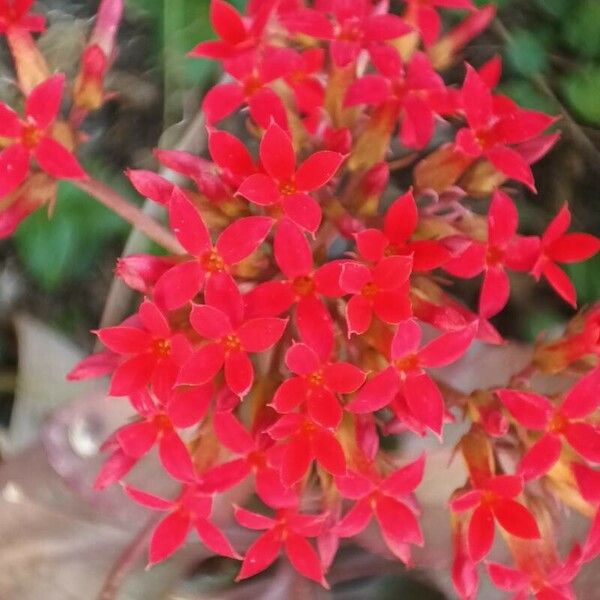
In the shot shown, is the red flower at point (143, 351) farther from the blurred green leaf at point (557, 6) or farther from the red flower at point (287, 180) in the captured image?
the blurred green leaf at point (557, 6)

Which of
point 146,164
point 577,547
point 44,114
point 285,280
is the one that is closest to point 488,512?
point 577,547

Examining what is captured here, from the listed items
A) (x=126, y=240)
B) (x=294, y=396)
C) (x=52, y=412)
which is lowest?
(x=52, y=412)

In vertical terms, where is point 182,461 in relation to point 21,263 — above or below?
above

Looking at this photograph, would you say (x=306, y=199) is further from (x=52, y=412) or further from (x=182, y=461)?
(x=52, y=412)

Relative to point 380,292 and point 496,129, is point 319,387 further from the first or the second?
point 496,129

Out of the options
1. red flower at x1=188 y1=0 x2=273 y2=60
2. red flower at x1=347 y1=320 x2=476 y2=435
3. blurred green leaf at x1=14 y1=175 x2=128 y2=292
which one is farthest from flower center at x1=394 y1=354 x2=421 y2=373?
blurred green leaf at x1=14 y1=175 x2=128 y2=292

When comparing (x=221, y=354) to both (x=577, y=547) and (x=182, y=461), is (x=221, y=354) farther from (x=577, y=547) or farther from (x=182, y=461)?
(x=577, y=547)

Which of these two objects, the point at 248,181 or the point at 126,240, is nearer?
the point at 248,181
